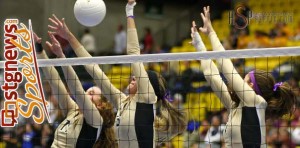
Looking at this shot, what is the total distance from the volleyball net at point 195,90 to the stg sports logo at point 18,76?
12 centimetres

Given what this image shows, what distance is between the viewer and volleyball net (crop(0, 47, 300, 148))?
6.81 meters

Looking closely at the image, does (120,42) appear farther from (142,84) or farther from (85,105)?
(142,84)

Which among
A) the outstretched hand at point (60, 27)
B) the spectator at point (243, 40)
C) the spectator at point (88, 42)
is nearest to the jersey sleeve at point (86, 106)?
the outstretched hand at point (60, 27)

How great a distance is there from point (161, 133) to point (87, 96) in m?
0.74

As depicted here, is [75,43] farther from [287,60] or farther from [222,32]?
[222,32]

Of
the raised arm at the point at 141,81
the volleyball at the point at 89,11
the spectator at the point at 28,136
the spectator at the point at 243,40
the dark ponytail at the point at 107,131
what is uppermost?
the spectator at the point at 243,40

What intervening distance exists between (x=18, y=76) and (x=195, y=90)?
5534mm

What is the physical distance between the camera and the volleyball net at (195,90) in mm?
6809

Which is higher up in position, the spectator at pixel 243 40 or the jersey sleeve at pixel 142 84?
the spectator at pixel 243 40

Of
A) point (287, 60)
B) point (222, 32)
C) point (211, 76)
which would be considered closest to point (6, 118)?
point (211, 76)

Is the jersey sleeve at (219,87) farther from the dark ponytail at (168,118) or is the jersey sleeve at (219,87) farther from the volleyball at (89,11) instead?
the volleyball at (89,11)

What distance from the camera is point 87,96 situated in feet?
23.0

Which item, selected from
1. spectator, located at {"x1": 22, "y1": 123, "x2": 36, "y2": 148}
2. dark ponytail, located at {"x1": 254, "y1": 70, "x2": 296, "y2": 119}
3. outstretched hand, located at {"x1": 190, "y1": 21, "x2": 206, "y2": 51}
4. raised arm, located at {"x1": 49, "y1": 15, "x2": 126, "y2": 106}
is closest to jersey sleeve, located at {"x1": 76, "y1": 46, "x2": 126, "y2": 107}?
raised arm, located at {"x1": 49, "y1": 15, "x2": 126, "y2": 106}

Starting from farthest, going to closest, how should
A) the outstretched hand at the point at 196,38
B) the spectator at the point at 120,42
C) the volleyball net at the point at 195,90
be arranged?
1. the spectator at the point at 120,42
2. the outstretched hand at the point at 196,38
3. the volleyball net at the point at 195,90
